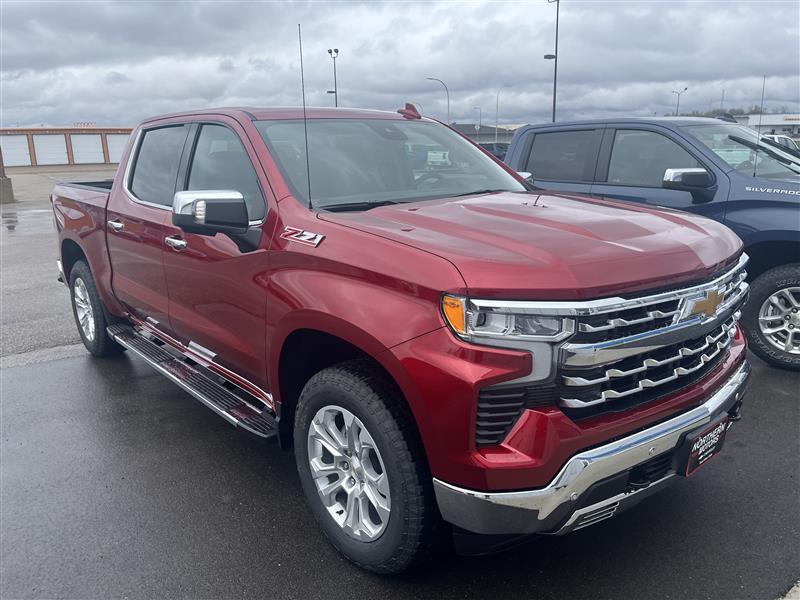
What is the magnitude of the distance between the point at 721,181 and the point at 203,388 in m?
4.19

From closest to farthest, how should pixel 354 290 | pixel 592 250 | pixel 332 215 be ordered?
pixel 592 250, pixel 354 290, pixel 332 215

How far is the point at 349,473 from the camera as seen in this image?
2.77 meters

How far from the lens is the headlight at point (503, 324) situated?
2145 millimetres

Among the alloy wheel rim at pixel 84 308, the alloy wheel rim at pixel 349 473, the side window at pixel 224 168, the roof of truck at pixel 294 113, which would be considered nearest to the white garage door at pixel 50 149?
the alloy wheel rim at pixel 84 308

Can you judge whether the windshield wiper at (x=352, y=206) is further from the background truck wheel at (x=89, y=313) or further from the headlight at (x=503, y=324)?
the background truck wheel at (x=89, y=313)

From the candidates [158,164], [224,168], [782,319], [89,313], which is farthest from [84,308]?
[782,319]

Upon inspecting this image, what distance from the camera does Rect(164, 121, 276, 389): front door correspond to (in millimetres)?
3143

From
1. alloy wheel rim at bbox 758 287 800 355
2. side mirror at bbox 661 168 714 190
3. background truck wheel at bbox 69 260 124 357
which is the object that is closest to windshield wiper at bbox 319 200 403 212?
side mirror at bbox 661 168 714 190

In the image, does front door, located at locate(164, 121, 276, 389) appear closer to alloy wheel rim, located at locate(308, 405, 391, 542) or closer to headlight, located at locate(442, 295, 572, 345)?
alloy wheel rim, located at locate(308, 405, 391, 542)

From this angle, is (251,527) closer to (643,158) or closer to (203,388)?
(203,388)

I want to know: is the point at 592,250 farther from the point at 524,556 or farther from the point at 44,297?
the point at 44,297

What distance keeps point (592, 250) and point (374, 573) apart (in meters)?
1.59

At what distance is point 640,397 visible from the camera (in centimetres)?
242

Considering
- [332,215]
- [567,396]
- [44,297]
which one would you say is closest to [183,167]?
[332,215]
